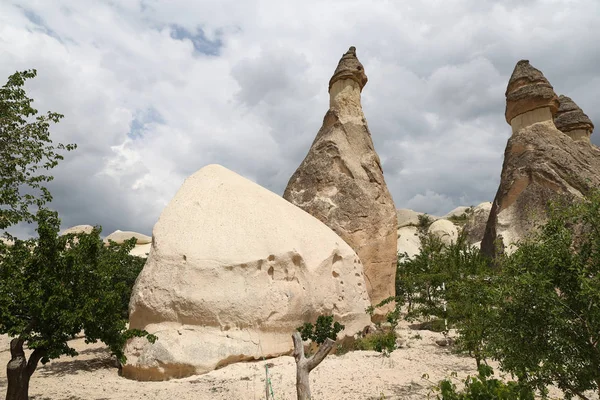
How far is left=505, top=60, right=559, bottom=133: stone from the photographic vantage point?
20031 mm

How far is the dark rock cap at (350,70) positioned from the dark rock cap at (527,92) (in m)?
8.62

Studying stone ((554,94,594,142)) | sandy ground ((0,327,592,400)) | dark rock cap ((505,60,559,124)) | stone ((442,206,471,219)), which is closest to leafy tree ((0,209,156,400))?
sandy ground ((0,327,592,400))

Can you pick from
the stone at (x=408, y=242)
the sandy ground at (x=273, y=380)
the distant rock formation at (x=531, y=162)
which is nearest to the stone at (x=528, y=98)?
the distant rock formation at (x=531, y=162)

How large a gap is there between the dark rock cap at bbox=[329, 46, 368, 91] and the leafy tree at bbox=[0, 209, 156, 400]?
12268 mm

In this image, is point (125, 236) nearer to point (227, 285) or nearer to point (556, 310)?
point (227, 285)

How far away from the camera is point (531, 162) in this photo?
1889 cm

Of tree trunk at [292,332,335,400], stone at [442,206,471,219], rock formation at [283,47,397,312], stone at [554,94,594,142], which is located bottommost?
tree trunk at [292,332,335,400]

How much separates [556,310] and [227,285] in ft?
21.6

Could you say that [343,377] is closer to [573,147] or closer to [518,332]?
[518,332]

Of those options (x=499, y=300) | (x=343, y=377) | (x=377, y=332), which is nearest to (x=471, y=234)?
(x=377, y=332)

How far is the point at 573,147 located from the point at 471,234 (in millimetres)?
16539

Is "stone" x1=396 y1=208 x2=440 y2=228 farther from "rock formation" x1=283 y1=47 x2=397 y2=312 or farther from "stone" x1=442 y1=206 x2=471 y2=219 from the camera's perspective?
"rock formation" x1=283 y1=47 x2=397 y2=312

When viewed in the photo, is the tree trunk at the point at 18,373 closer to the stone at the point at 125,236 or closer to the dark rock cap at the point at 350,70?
the dark rock cap at the point at 350,70

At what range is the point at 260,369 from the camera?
879 centimetres
